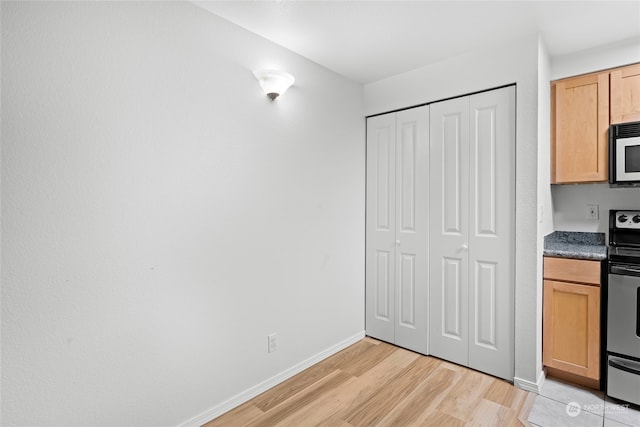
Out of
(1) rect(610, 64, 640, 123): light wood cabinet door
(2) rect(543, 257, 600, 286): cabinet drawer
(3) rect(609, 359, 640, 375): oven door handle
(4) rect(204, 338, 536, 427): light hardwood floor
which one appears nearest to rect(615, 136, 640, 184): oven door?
(1) rect(610, 64, 640, 123): light wood cabinet door

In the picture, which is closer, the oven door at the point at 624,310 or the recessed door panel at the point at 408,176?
the oven door at the point at 624,310

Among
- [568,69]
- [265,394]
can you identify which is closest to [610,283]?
[568,69]

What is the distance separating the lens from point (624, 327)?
204 centimetres

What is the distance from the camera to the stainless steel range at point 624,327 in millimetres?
1996

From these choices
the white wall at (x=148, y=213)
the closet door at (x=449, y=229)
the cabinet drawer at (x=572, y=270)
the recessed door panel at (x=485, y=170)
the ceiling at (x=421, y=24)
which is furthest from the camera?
the closet door at (x=449, y=229)

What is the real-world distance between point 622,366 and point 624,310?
0.35m

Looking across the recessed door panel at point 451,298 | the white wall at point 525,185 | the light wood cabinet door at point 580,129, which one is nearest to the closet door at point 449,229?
the recessed door panel at point 451,298

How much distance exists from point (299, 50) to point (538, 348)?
2.63 meters

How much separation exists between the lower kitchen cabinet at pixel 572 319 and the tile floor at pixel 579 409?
0.40 ft

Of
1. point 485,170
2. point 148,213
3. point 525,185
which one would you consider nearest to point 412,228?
point 485,170

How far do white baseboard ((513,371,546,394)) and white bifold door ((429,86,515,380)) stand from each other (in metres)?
0.07

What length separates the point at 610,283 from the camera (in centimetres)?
208

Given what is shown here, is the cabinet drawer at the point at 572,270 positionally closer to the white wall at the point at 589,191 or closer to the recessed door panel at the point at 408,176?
the white wall at the point at 589,191

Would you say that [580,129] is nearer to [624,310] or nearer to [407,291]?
[624,310]
